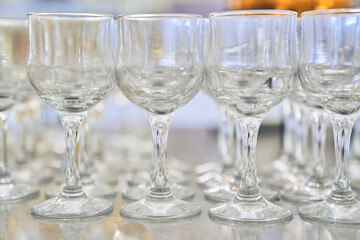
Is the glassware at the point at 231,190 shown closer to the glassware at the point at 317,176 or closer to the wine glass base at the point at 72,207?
the glassware at the point at 317,176

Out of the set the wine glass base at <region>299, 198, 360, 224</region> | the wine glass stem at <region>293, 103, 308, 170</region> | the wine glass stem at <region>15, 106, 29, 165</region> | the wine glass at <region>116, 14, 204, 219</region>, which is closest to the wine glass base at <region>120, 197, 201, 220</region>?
the wine glass at <region>116, 14, 204, 219</region>

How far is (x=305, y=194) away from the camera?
0.93m

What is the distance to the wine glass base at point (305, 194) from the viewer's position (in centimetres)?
91

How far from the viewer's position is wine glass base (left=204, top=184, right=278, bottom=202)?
909mm

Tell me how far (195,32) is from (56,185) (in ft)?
1.12

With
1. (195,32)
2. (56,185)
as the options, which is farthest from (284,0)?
(56,185)

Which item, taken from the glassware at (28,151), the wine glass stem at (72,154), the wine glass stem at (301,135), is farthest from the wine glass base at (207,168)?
the wine glass stem at (72,154)

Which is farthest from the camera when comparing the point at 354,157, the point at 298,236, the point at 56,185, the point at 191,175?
the point at 354,157

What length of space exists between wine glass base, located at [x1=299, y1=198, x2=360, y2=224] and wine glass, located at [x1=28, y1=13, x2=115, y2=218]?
0.22 meters

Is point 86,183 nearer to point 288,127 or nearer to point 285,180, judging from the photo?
point 285,180

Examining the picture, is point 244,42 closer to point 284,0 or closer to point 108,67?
point 108,67

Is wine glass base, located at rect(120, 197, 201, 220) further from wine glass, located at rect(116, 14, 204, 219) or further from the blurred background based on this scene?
the blurred background

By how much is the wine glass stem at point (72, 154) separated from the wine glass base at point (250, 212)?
0.16 meters

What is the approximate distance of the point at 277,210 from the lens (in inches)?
31.3
